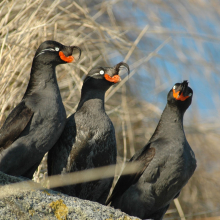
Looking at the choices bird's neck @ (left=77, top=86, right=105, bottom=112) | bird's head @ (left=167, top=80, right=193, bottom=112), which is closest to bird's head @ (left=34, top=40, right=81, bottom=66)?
bird's neck @ (left=77, top=86, right=105, bottom=112)

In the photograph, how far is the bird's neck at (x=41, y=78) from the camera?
379cm

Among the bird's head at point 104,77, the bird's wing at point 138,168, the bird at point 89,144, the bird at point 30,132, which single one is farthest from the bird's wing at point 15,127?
the bird's wing at point 138,168

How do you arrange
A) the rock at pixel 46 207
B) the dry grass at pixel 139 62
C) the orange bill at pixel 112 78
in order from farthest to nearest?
the dry grass at pixel 139 62 < the orange bill at pixel 112 78 < the rock at pixel 46 207

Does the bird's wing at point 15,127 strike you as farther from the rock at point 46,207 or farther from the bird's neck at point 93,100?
the rock at point 46,207

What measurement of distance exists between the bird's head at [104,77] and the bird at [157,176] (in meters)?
0.62

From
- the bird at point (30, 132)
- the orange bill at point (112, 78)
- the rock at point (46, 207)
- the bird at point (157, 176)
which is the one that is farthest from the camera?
the orange bill at point (112, 78)

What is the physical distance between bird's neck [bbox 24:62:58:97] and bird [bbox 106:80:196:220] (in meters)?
1.13

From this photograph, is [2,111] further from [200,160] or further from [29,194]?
[200,160]

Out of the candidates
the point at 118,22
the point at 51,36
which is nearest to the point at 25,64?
the point at 51,36

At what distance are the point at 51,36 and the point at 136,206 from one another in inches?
101

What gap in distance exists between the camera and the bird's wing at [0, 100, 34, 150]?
3.47 meters

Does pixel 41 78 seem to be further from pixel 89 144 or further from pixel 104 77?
pixel 89 144

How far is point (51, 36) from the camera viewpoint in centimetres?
523

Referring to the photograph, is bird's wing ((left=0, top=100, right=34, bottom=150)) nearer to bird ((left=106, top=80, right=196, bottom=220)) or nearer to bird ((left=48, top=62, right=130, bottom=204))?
bird ((left=48, top=62, right=130, bottom=204))
